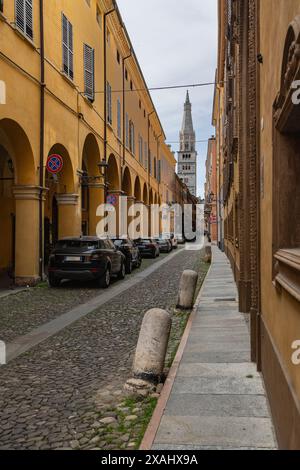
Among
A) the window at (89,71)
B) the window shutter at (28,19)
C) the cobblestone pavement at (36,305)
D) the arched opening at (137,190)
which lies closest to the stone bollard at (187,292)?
the cobblestone pavement at (36,305)

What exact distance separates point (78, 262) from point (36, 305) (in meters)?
2.96

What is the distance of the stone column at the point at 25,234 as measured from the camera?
13922mm

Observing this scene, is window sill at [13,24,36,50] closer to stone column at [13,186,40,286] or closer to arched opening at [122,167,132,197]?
stone column at [13,186,40,286]

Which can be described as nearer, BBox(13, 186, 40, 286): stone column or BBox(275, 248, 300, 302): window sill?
BBox(275, 248, 300, 302): window sill

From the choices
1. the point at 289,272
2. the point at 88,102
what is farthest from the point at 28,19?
the point at 289,272

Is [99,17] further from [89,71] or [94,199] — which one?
[94,199]

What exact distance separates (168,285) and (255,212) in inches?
358

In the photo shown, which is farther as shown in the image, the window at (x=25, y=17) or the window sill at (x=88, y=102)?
the window sill at (x=88, y=102)

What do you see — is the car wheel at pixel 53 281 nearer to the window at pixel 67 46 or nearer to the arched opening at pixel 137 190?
the window at pixel 67 46

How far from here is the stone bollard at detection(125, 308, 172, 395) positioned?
499 cm

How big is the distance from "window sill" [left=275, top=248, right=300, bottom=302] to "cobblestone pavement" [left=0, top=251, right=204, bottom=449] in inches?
70.0

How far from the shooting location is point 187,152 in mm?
134375

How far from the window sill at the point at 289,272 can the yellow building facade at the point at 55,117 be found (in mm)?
10200

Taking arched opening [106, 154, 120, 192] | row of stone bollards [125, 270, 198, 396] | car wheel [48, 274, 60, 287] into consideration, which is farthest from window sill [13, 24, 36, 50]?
arched opening [106, 154, 120, 192]
